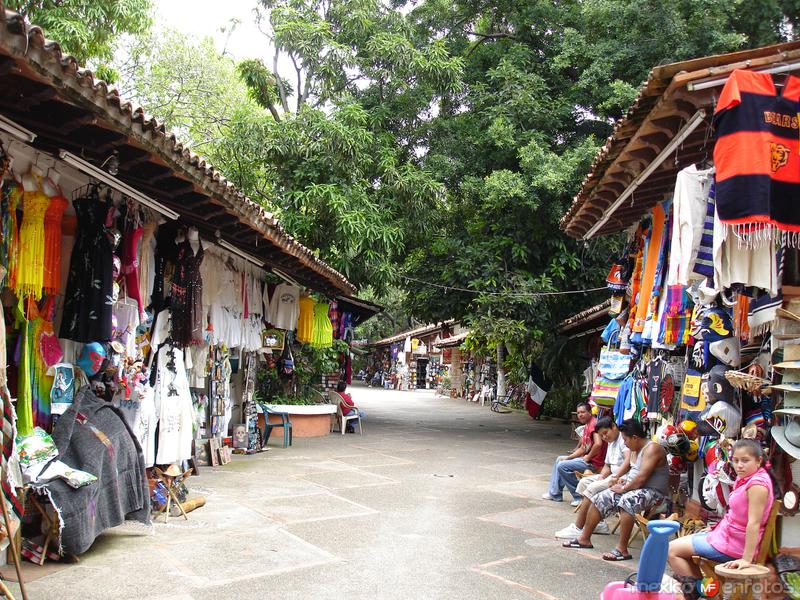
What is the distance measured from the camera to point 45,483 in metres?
4.82

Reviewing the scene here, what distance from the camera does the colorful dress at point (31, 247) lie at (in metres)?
4.88

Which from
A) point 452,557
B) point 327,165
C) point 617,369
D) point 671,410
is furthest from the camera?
point 327,165

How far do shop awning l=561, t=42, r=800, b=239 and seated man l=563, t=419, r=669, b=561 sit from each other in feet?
7.86

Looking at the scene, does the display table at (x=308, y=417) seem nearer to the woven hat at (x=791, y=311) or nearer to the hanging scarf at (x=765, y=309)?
the hanging scarf at (x=765, y=309)

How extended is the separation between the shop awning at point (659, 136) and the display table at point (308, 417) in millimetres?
7609

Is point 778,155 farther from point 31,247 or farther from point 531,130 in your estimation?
point 531,130

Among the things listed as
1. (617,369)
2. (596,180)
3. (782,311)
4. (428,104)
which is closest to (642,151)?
(596,180)

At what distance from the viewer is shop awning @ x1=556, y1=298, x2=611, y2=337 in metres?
13.3

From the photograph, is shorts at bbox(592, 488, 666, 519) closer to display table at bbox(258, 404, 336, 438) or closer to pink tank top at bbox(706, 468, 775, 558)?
pink tank top at bbox(706, 468, 775, 558)

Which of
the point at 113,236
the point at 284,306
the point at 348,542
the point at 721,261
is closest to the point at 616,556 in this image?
the point at 348,542

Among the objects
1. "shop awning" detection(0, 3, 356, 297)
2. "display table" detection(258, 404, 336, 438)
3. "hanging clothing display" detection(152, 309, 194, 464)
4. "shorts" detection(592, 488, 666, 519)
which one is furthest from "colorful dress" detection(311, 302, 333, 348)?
"shorts" detection(592, 488, 666, 519)

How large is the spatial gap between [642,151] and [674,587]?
11.7ft

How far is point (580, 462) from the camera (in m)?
7.93

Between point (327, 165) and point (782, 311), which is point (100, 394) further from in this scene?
point (327, 165)
